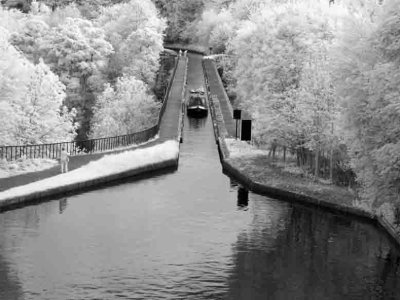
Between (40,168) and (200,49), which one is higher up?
(200,49)

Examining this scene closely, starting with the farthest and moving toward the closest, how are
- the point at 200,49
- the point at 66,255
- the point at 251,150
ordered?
the point at 200,49
the point at 251,150
the point at 66,255

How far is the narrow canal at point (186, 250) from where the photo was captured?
20312 mm

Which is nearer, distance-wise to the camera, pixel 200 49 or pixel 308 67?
pixel 308 67

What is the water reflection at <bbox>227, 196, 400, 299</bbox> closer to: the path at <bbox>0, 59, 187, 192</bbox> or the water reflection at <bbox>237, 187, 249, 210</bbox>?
the water reflection at <bbox>237, 187, 249, 210</bbox>

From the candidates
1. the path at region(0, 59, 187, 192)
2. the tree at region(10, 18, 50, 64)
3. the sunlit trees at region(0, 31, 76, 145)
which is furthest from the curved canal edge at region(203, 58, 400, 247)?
the tree at region(10, 18, 50, 64)

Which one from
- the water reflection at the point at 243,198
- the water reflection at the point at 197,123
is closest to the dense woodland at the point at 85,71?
the water reflection at the point at 197,123

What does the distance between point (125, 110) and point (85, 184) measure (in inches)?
1471

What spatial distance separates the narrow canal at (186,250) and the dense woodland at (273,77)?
3153 mm

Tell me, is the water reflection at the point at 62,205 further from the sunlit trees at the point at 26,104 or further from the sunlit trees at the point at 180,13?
the sunlit trees at the point at 180,13

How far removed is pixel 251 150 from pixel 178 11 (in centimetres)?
8362

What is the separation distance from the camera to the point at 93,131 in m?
71.5

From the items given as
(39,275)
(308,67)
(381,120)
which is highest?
(308,67)

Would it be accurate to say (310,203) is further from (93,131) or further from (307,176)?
(93,131)

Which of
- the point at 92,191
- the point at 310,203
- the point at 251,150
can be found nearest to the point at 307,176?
the point at 310,203
